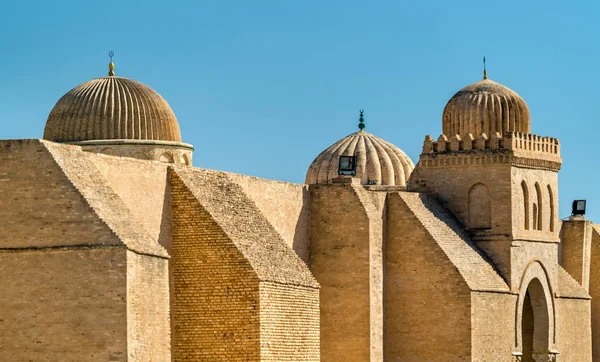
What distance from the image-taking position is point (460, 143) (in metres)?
39.7

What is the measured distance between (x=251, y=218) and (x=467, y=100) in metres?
11.2

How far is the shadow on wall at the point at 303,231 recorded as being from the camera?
35219mm

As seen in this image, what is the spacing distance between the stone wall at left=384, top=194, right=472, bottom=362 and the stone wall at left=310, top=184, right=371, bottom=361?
5.46 ft

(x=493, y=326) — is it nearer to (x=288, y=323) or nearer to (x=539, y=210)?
(x=539, y=210)

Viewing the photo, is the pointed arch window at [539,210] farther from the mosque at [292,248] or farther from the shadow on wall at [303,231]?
the shadow on wall at [303,231]

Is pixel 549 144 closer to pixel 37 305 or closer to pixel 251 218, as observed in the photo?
pixel 251 218

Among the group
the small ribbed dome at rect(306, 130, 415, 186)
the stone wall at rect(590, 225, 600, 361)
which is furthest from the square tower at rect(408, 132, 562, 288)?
the stone wall at rect(590, 225, 600, 361)

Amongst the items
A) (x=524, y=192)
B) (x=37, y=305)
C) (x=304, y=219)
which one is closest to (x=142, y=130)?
(x=304, y=219)

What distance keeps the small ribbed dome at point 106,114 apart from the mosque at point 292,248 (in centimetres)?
5

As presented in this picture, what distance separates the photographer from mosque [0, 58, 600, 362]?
25.6 meters

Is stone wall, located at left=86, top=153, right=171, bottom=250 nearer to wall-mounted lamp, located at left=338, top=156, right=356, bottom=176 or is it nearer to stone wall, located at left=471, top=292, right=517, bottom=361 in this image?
wall-mounted lamp, located at left=338, top=156, right=356, bottom=176

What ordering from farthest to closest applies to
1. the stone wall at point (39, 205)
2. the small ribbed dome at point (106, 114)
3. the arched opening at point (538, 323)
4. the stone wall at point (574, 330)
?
1. the stone wall at point (574, 330)
2. the arched opening at point (538, 323)
3. the small ribbed dome at point (106, 114)
4. the stone wall at point (39, 205)

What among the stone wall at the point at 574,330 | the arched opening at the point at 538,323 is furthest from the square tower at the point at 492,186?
the stone wall at the point at 574,330

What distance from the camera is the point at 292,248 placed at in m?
34.7
